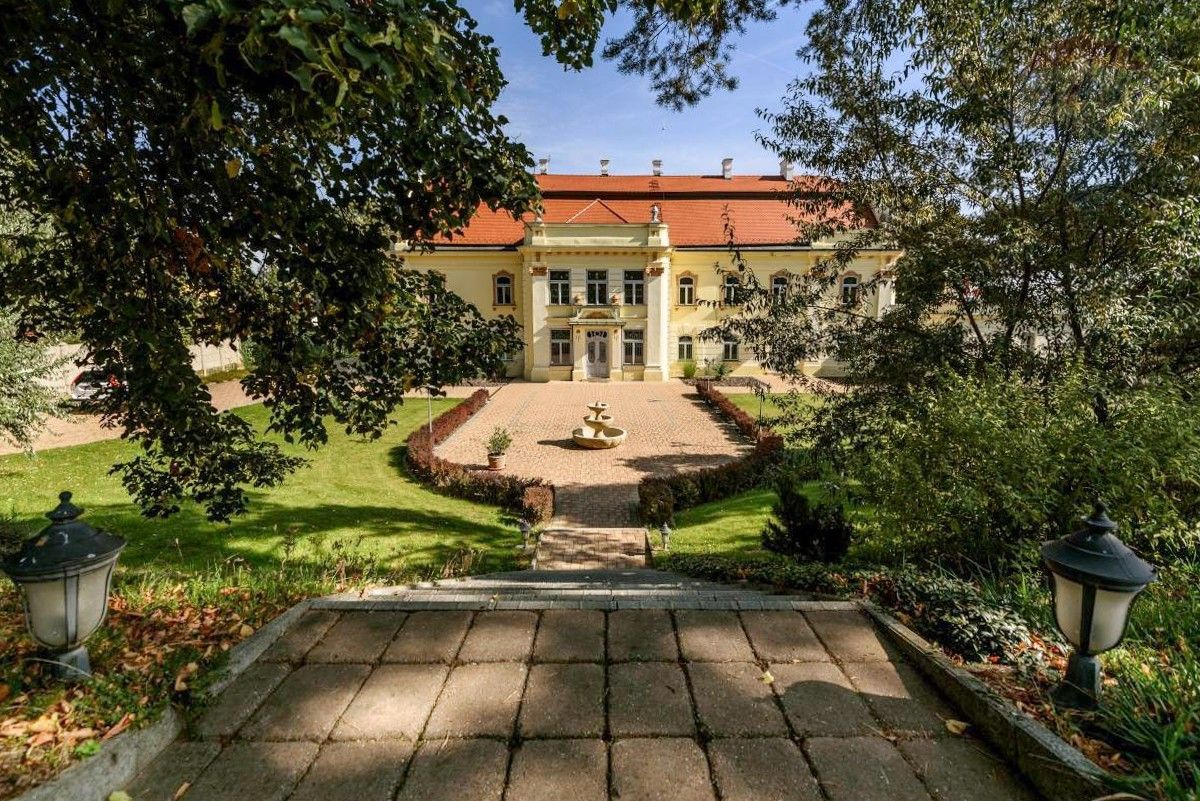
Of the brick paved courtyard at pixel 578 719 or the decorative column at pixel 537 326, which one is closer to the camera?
the brick paved courtyard at pixel 578 719

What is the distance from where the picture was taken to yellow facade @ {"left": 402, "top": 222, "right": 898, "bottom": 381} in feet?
86.2

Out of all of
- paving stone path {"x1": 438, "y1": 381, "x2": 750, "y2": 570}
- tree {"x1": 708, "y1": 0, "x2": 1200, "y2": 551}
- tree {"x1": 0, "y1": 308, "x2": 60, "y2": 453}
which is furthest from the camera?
paving stone path {"x1": 438, "y1": 381, "x2": 750, "y2": 570}

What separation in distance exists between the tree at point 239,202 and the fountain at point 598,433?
1032 cm

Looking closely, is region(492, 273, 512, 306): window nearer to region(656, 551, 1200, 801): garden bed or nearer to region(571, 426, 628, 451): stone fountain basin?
region(571, 426, 628, 451): stone fountain basin

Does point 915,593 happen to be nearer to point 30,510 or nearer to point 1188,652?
point 1188,652

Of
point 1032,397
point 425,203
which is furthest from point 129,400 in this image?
point 1032,397

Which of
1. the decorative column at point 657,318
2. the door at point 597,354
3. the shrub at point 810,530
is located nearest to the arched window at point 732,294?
the shrub at point 810,530

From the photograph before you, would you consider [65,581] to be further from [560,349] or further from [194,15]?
[560,349]

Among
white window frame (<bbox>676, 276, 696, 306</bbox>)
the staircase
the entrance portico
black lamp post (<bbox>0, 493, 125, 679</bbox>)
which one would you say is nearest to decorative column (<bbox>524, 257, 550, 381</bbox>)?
the entrance portico

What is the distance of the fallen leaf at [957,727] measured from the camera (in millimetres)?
2621

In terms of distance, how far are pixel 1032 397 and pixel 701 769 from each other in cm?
452

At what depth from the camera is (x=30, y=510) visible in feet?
30.7

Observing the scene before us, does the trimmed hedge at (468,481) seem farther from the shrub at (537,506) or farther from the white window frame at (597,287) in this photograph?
the white window frame at (597,287)

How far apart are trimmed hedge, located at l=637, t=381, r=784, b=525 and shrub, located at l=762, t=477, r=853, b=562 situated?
3.29 metres
